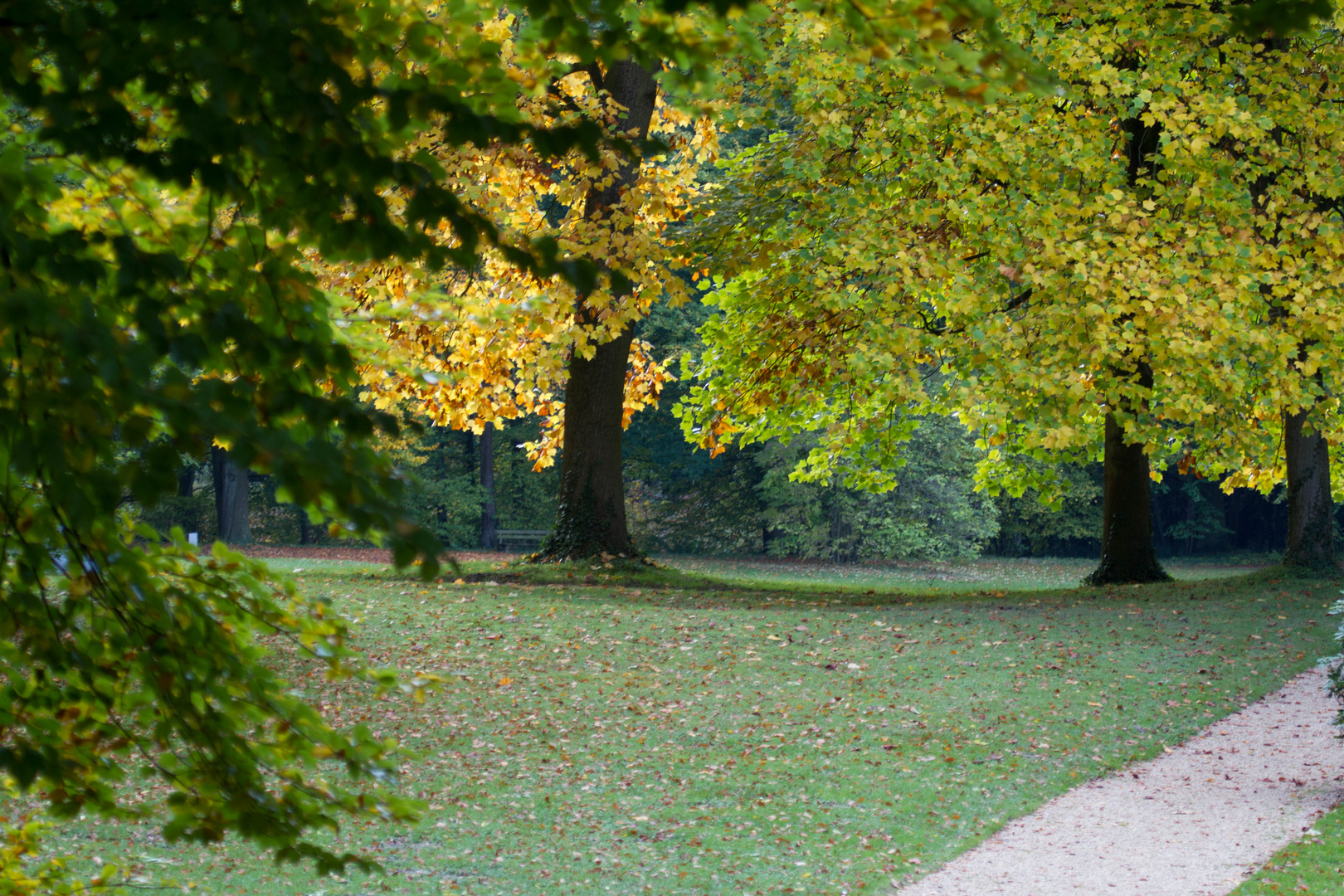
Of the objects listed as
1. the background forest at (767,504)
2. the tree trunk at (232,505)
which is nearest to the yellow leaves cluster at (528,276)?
the background forest at (767,504)

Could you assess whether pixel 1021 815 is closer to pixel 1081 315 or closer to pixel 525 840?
pixel 525 840

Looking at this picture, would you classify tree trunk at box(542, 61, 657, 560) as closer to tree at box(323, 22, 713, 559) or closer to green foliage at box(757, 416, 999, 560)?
tree at box(323, 22, 713, 559)

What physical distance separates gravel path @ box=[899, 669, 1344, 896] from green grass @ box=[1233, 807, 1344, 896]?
103mm

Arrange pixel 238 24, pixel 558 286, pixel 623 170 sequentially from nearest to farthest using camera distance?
pixel 238 24 → pixel 558 286 → pixel 623 170

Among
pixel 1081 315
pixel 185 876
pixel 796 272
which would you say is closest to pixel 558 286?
pixel 796 272

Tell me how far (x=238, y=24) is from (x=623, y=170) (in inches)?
490

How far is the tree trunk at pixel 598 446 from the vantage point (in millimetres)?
14781

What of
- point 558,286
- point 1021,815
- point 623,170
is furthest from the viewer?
point 623,170

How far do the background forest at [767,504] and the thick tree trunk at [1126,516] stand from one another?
8733 millimetres

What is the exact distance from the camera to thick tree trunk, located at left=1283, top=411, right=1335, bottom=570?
15.2 m

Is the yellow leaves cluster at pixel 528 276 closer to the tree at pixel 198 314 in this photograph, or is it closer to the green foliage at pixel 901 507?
the tree at pixel 198 314

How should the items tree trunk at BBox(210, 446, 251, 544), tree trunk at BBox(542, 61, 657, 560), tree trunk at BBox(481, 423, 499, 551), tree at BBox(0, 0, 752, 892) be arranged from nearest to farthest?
1. tree at BBox(0, 0, 752, 892)
2. tree trunk at BBox(542, 61, 657, 560)
3. tree trunk at BBox(210, 446, 251, 544)
4. tree trunk at BBox(481, 423, 499, 551)

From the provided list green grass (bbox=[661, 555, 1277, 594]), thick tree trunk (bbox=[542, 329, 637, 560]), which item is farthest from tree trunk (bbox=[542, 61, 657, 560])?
green grass (bbox=[661, 555, 1277, 594])

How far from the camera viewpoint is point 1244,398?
12.8m
